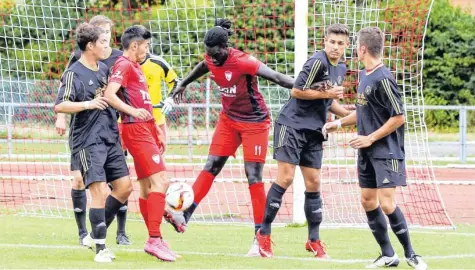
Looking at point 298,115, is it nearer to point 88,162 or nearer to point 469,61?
point 88,162

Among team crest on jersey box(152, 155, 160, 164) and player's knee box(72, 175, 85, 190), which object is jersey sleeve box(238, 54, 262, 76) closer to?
team crest on jersey box(152, 155, 160, 164)

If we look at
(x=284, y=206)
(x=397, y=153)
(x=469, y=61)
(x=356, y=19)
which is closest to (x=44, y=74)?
(x=284, y=206)

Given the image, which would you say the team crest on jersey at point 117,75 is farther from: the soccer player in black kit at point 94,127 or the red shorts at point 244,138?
the red shorts at point 244,138

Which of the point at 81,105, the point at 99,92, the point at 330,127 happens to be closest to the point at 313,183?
the point at 330,127

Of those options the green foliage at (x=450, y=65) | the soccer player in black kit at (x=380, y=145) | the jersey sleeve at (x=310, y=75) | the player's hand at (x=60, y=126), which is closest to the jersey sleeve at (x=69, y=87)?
the player's hand at (x=60, y=126)

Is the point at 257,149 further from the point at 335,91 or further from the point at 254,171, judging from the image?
the point at 335,91

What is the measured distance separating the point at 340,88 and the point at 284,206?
19.4 ft

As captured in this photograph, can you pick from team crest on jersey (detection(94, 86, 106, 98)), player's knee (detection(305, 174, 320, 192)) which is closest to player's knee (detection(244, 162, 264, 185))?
player's knee (detection(305, 174, 320, 192))

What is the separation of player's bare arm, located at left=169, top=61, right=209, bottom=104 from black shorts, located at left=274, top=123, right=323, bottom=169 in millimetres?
1051

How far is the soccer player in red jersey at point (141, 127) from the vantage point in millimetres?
9023

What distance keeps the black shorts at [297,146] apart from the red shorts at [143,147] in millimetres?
1104

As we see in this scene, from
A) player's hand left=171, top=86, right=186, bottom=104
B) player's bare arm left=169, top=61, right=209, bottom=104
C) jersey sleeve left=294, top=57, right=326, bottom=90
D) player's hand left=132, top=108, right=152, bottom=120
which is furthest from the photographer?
player's hand left=171, top=86, right=186, bottom=104

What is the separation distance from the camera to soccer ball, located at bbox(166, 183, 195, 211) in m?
9.73

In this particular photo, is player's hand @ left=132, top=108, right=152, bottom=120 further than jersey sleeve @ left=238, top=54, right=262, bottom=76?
No
